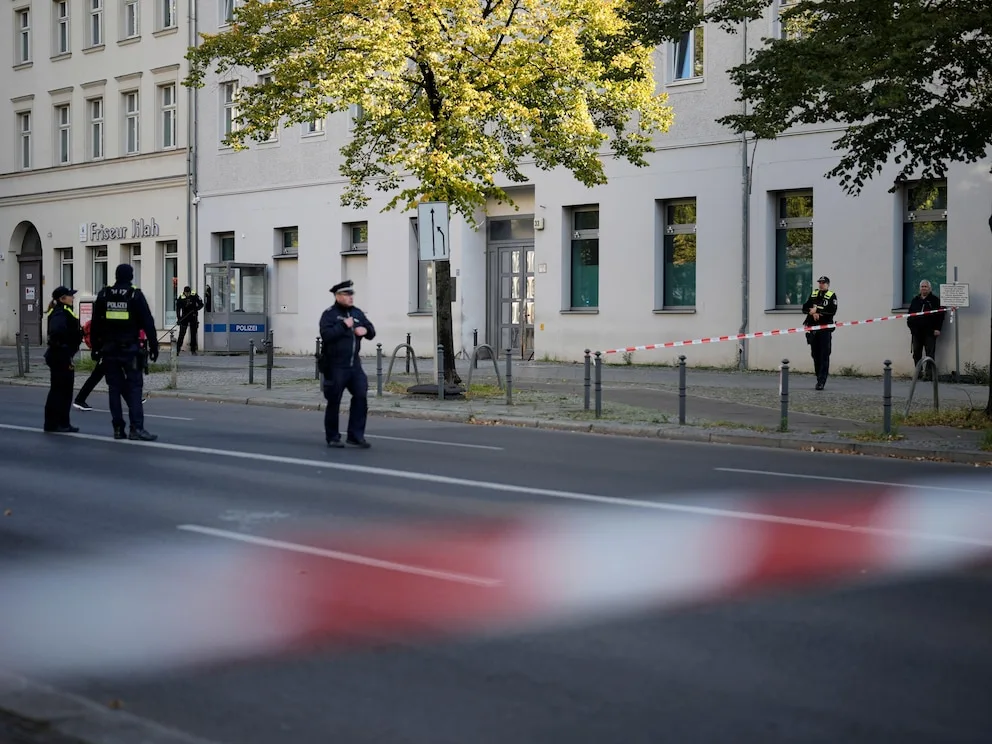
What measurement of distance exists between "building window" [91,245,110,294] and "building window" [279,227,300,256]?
9.04 m

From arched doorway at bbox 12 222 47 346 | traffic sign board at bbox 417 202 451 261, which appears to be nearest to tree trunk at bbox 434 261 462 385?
traffic sign board at bbox 417 202 451 261

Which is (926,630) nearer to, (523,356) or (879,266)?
(879,266)

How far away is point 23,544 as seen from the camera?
852 centimetres

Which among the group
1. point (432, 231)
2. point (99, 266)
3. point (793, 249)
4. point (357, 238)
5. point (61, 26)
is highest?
point (61, 26)

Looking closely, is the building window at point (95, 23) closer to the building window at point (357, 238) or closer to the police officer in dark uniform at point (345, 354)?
the building window at point (357, 238)

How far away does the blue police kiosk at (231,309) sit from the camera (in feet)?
125

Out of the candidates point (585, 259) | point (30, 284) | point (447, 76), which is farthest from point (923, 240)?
point (30, 284)

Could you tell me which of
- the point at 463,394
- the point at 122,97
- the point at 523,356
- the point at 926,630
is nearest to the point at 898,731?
the point at 926,630

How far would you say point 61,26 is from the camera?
155 feet

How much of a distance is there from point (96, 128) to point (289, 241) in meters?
10.6

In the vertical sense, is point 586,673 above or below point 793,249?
below

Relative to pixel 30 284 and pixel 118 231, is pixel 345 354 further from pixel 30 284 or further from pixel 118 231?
pixel 30 284

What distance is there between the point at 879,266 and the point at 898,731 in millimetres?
21908

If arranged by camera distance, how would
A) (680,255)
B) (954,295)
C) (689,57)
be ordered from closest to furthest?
(954,295) < (689,57) < (680,255)
